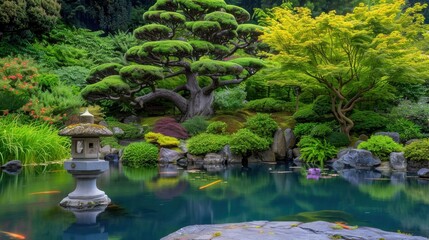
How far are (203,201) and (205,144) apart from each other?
20.4ft

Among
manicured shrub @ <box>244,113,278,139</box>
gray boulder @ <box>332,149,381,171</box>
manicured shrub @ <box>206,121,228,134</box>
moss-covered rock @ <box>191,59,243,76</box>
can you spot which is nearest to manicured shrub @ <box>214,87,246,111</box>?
moss-covered rock @ <box>191,59,243,76</box>

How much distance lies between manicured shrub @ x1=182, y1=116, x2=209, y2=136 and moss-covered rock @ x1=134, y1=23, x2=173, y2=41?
367 centimetres

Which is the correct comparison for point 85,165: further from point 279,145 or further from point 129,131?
point 129,131

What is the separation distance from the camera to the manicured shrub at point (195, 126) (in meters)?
14.6

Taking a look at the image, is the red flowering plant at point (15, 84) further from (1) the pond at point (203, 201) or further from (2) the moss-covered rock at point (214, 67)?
(2) the moss-covered rock at point (214, 67)

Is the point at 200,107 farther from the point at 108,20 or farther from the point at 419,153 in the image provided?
the point at 108,20

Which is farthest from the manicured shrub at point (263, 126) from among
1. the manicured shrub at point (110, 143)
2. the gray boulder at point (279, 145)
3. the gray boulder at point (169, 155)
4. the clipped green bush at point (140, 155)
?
the manicured shrub at point (110, 143)

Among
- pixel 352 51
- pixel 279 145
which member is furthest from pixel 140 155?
pixel 352 51

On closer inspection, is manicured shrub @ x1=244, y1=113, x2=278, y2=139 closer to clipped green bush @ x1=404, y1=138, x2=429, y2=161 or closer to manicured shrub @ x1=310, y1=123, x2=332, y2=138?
manicured shrub @ x1=310, y1=123, x2=332, y2=138

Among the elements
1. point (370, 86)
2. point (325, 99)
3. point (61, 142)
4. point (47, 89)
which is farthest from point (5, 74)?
point (370, 86)

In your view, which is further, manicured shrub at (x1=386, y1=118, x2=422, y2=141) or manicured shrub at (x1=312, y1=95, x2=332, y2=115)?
manicured shrub at (x1=312, y1=95, x2=332, y2=115)

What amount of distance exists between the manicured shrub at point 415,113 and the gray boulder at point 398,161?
3114 mm

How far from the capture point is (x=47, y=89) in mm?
16281

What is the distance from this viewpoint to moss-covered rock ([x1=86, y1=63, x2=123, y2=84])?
1548 centimetres
